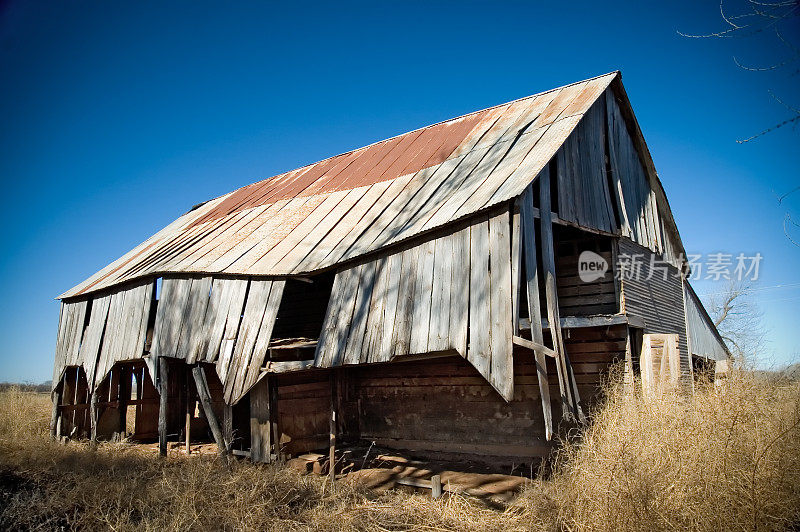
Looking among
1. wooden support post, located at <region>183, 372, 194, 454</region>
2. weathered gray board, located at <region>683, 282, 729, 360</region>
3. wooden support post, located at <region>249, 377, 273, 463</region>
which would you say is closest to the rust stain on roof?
wooden support post, located at <region>183, 372, 194, 454</region>

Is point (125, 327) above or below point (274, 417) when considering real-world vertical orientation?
above

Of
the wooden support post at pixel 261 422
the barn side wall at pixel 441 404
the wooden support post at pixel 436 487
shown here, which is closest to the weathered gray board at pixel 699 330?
the barn side wall at pixel 441 404

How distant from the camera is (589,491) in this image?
5.80 meters

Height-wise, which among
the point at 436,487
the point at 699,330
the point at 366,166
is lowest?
the point at 436,487

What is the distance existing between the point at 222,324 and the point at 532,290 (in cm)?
627

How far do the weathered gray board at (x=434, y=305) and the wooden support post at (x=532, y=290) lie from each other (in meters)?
0.47

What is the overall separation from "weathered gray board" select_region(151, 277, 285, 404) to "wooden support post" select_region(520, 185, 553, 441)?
4581 millimetres

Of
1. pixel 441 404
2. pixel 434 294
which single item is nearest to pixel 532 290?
pixel 434 294

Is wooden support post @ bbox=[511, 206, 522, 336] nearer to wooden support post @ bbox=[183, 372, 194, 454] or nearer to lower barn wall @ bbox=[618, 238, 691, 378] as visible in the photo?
lower barn wall @ bbox=[618, 238, 691, 378]

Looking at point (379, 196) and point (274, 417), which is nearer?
point (274, 417)

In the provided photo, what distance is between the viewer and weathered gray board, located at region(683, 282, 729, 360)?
15.3 meters

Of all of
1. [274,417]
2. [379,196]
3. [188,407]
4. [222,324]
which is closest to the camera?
[274,417]

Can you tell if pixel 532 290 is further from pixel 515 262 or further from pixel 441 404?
pixel 441 404

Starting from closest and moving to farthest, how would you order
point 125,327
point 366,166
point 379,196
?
point 379,196, point 125,327, point 366,166
